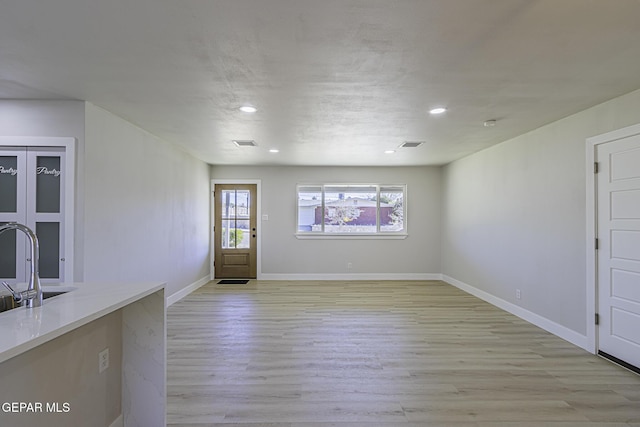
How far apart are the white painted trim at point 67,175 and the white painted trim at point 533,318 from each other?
5072 mm

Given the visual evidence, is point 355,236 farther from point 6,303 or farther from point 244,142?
point 6,303

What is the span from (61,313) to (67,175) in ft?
7.28

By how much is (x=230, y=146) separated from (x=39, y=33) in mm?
3178

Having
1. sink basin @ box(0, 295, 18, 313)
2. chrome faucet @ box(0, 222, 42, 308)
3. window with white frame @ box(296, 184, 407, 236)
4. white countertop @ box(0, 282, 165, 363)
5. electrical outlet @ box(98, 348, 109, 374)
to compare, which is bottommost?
electrical outlet @ box(98, 348, 109, 374)

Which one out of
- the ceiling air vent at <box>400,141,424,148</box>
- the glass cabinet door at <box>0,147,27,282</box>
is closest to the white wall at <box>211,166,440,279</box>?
the ceiling air vent at <box>400,141,424,148</box>

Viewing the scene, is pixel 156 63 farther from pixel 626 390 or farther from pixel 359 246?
pixel 359 246

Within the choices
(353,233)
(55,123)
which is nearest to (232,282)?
(353,233)

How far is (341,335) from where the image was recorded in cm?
383

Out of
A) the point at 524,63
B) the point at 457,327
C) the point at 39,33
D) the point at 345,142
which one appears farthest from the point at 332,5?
the point at 457,327

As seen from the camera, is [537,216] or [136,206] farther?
[537,216]

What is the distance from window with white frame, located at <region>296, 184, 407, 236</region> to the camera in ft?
24.0

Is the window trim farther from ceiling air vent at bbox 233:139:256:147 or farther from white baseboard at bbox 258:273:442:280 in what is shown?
ceiling air vent at bbox 233:139:256:147

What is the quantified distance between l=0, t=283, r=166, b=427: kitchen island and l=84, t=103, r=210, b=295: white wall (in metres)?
1.50

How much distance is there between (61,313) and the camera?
149cm
